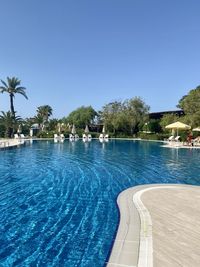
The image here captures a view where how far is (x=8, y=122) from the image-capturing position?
44031mm

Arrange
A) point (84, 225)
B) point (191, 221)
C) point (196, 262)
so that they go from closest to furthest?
point (196, 262)
point (191, 221)
point (84, 225)

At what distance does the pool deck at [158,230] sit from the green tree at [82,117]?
181 ft

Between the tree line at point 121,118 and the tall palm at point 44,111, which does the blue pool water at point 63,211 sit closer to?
the tree line at point 121,118

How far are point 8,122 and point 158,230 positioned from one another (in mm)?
41673

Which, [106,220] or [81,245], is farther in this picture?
[106,220]

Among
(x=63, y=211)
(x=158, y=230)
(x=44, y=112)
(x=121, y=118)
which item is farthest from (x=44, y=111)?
(x=158, y=230)

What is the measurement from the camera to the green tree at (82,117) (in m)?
63.6

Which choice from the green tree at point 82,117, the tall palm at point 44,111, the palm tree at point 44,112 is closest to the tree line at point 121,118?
the palm tree at point 44,112

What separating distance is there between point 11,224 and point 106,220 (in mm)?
2232

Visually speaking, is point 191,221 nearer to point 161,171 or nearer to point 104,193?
point 104,193

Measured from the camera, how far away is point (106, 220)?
6723mm

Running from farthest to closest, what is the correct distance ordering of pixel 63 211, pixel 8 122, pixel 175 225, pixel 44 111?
pixel 44 111 < pixel 8 122 < pixel 63 211 < pixel 175 225

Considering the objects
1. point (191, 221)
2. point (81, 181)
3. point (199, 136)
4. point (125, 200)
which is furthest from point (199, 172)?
point (199, 136)

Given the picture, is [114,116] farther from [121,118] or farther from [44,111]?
[44,111]
